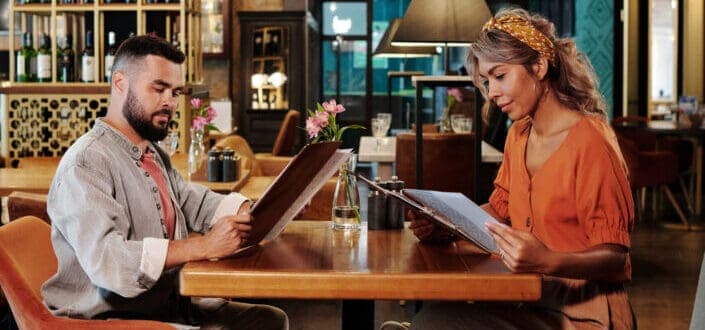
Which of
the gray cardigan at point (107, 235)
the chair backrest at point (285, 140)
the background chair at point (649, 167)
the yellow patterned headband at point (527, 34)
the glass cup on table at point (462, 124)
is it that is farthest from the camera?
the chair backrest at point (285, 140)

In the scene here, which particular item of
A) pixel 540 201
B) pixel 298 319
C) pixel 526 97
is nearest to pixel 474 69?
pixel 526 97

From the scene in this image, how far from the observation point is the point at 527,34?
2639 mm

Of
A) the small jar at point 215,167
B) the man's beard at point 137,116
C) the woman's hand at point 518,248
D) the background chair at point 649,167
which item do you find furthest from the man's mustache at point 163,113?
the background chair at point 649,167

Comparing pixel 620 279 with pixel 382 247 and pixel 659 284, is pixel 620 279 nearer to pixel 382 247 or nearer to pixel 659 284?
pixel 382 247

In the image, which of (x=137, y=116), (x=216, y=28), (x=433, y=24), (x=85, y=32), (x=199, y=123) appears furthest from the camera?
(x=216, y=28)

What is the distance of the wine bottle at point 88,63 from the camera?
21.1 feet

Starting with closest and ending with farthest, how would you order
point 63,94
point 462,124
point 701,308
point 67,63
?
1. point 701,308
2. point 63,94
3. point 67,63
4. point 462,124

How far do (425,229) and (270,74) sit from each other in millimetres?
10981

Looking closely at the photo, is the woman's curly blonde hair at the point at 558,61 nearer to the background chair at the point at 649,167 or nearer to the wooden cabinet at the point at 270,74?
the background chair at the point at 649,167

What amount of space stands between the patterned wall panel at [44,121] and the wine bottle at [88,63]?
155 mm

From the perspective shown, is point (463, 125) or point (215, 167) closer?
point (215, 167)

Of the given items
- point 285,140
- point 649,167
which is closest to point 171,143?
point 285,140

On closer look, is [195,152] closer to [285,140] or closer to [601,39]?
[285,140]

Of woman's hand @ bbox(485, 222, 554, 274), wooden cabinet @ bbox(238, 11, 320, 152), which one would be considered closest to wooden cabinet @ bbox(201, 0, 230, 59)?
wooden cabinet @ bbox(238, 11, 320, 152)
